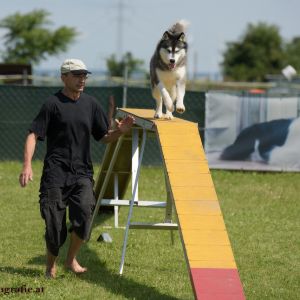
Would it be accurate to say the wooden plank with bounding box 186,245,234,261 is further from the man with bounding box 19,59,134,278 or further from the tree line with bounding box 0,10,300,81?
the tree line with bounding box 0,10,300,81

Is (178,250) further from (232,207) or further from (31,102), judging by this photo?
(31,102)

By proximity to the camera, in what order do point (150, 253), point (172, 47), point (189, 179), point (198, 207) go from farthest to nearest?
1. point (150, 253)
2. point (172, 47)
3. point (189, 179)
4. point (198, 207)

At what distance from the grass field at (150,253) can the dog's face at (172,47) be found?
2183mm

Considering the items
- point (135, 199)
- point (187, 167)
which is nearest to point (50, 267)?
point (187, 167)

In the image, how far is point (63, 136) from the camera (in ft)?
24.6

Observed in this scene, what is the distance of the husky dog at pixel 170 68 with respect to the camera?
8.18m

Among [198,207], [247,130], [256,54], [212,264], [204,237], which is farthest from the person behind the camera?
[256,54]

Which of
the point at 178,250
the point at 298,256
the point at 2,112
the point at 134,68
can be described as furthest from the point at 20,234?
the point at 134,68

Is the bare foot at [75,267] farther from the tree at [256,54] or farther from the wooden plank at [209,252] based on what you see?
the tree at [256,54]

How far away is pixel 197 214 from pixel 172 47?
6.12ft

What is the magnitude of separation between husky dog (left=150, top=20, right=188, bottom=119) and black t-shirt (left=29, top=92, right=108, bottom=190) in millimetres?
1164

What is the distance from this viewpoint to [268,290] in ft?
24.6

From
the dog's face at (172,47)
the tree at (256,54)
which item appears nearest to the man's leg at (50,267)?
the dog's face at (172,47)

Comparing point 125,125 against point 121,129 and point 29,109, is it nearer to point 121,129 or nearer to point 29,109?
point 121,129
